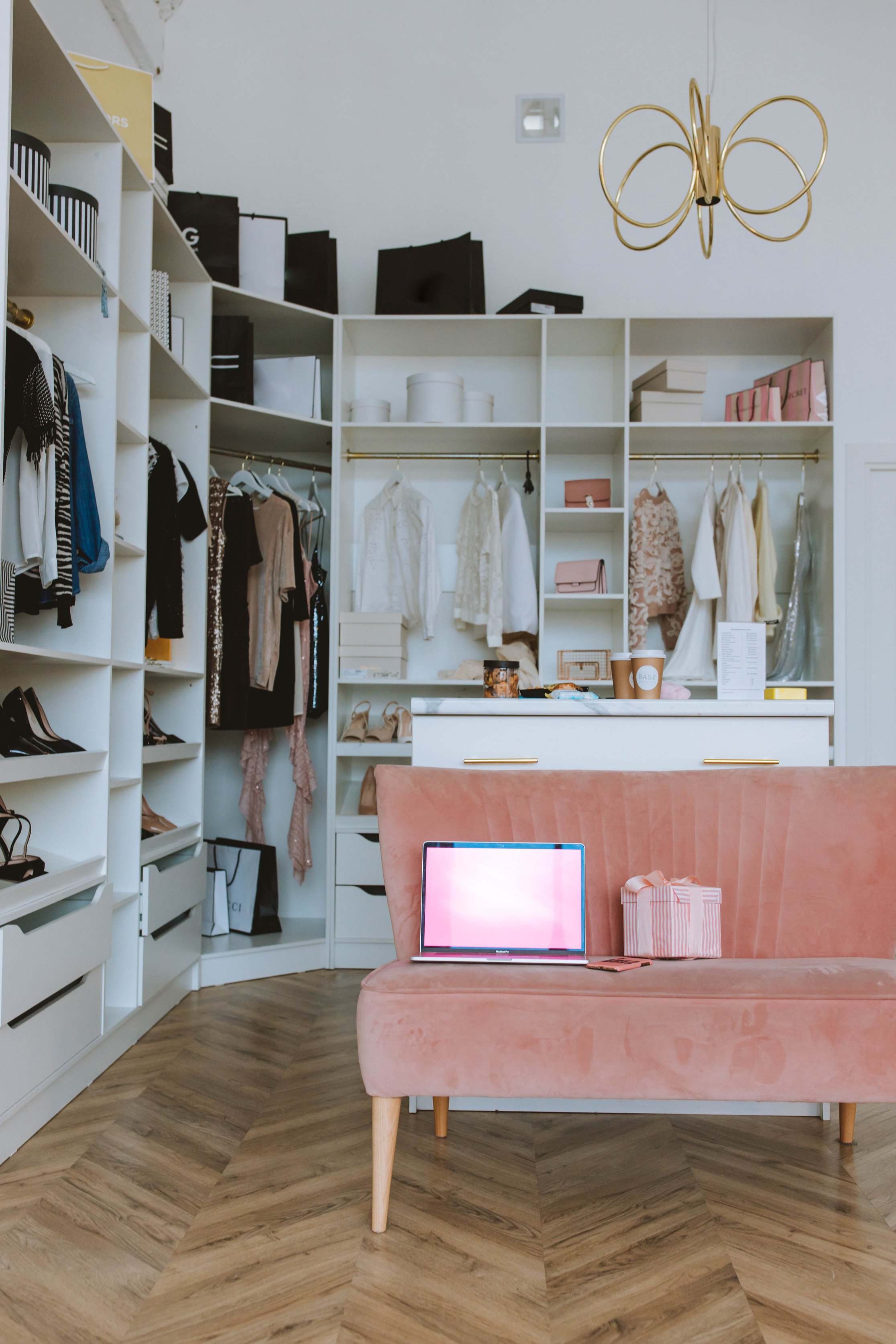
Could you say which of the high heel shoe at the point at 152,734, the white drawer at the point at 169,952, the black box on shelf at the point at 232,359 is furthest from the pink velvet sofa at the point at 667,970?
the black box on shelf at the point at 232,359

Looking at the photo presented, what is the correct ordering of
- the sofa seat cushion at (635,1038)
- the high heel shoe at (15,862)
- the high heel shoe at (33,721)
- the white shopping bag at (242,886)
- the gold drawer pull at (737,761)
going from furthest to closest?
the white shopping bag at (242,886) → the high heel shoe at (33,721) → the gold drawer pull at (737,761) → the high heel shoe at (15,862) → the sofa seat cushion at (635,1038)

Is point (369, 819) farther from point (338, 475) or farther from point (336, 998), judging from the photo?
point (338, 475)

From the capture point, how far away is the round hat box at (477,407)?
417 cm

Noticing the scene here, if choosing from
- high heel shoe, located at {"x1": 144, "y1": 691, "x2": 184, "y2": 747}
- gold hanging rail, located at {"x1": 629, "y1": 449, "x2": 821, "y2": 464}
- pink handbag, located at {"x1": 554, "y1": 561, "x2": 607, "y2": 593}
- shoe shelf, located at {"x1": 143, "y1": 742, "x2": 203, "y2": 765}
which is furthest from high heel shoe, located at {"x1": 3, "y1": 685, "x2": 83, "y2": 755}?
gold hanging rail, located at {"x1": 629, "y1": 449, "x2": 821, "y2": 464}

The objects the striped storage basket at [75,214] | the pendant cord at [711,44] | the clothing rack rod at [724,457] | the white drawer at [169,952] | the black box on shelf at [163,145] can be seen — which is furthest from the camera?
the pendant cord at [711,44]

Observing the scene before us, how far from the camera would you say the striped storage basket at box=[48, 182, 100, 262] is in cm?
257

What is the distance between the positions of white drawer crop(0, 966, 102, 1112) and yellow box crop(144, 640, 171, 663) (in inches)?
51.3

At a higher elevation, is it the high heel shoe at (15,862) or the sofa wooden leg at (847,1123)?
the high heel shoe at (15,862)

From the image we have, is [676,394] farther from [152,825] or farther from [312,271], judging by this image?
[152,825]

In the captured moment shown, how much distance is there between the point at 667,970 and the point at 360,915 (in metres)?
2.24

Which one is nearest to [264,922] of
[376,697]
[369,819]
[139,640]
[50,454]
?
[369,819]

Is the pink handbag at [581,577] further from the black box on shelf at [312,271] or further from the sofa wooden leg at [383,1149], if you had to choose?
the sofa wooden leg at [383,1149]

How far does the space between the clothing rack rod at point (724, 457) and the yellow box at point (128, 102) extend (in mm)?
2167

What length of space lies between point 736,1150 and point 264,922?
7.25 feet
